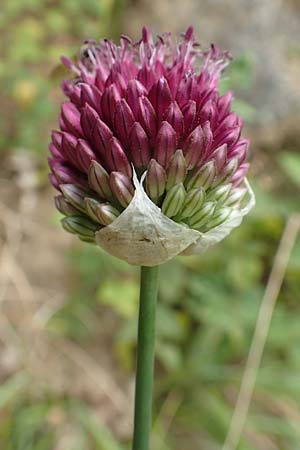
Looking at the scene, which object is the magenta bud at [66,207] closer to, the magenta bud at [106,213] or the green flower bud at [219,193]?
the magenta bud at [106,213]

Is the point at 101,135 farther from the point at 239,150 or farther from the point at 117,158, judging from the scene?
the point at 239,150

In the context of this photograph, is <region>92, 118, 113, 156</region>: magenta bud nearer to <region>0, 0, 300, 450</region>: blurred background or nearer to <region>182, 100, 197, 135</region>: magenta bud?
<region>182, 100, 197, 135</region>: magenta bud

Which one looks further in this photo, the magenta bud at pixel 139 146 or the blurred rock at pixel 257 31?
the blurred rock at pixel 257 31

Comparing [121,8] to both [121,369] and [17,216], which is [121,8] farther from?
[121,369]

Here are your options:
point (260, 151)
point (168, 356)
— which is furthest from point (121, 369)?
point (260, 151)

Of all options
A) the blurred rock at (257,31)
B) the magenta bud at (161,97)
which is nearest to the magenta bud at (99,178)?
the magenta bud at (161,97)

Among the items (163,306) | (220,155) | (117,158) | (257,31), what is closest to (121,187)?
(117,158)

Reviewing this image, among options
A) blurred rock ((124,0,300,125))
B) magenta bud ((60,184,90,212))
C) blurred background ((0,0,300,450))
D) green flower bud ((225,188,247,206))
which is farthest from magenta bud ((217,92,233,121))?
blurred rock ((124,0,300,125))

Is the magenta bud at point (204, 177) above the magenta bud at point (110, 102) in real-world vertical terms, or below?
below
